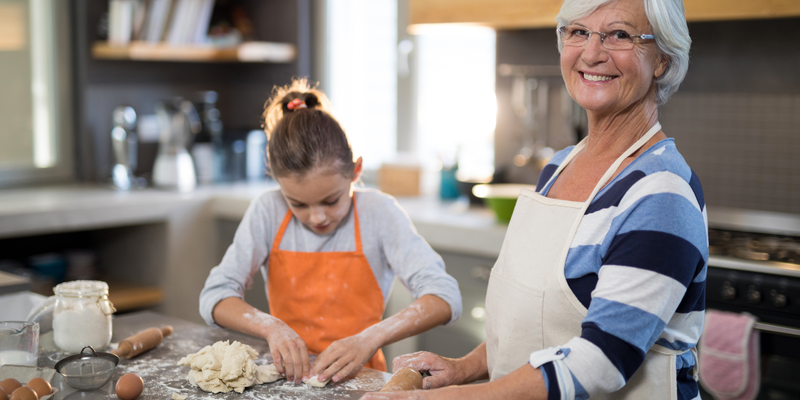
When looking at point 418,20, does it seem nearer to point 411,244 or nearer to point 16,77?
point 411,244

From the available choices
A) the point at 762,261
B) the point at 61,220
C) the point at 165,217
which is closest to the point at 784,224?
the point at 762,261

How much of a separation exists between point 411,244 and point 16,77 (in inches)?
96.7

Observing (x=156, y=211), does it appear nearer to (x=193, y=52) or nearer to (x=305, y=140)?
(x=193, y=52)

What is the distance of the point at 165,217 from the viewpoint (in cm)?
291

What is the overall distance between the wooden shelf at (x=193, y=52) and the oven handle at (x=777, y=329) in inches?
96.9

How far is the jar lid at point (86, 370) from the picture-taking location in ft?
3.55

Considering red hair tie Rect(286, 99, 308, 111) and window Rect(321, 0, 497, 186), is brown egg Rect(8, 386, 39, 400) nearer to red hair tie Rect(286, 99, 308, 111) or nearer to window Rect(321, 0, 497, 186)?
red hair tie Rect(286, 99, 308, 111)

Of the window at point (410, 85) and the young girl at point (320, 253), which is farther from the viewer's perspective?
the window at point (410, 85)

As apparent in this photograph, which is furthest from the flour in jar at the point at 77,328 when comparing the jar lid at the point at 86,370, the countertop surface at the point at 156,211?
the countertop surface at the point at 156,211

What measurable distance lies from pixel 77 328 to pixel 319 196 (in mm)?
509

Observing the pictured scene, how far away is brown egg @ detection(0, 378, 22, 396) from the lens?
1.02m

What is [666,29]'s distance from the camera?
0.99m

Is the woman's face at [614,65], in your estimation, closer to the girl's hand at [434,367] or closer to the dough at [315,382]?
the girl's hand at [434,367]

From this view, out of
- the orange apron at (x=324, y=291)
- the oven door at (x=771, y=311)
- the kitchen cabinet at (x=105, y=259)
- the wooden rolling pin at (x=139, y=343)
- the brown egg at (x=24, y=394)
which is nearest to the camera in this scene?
the brown egg at (x=24, y=394)
